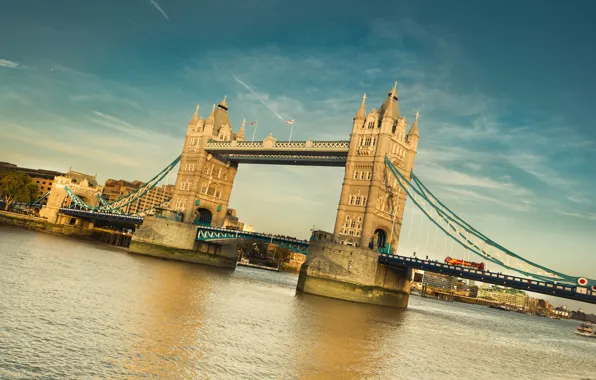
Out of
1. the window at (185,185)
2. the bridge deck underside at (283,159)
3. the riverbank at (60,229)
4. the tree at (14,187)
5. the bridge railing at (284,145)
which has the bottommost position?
the riverbank at (60,229)

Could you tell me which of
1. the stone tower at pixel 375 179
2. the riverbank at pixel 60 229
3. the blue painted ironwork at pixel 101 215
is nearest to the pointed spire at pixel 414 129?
the stone tower at pixel 375 179

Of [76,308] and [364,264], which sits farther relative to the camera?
[364,264]

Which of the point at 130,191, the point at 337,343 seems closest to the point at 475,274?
the point at 337,343

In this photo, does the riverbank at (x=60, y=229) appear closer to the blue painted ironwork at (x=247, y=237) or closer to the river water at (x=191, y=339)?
the blue painted ironwork at (x=247, y=237)

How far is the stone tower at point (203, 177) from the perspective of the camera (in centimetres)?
7275

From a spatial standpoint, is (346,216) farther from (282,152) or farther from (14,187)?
(14,187)

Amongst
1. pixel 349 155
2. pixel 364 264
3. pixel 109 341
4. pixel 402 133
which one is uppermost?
pixel 402 133

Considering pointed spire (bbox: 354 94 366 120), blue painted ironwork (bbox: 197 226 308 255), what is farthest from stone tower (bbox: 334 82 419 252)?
blue painted ironwork (bbox: 197 226 308 255)

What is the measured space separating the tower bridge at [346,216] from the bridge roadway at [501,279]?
0.09 meters

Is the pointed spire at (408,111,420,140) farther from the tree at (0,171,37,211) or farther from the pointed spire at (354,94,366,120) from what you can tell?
the tree at (0,171,37,211)

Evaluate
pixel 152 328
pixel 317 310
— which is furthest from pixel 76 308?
pixel 317 310

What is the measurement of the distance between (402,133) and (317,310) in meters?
28.0

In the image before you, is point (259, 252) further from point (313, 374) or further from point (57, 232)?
point (313, 374)

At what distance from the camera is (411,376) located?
1945 cm
